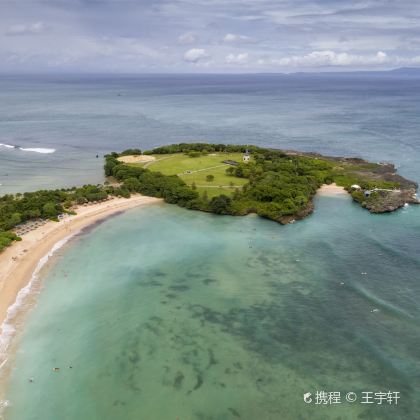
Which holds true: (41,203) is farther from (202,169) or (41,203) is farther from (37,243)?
(202,169)

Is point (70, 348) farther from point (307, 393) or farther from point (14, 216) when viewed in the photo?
point (14, 216)

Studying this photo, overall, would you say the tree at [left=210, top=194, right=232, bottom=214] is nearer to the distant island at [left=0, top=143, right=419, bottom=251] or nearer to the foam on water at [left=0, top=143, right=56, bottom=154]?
the distant island at [left=0, top=143, right=419, bottom=251]

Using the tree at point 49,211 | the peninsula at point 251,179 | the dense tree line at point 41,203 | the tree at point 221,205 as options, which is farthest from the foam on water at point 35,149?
the tree at point 221,205

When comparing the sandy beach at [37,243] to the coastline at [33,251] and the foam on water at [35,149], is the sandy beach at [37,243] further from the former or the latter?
the foam on water at [35,149]

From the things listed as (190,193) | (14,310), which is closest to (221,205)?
(190,193)

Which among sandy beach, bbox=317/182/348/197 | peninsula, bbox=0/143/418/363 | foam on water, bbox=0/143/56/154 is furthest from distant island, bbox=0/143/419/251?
foam on water, bbox=0/143/56/154

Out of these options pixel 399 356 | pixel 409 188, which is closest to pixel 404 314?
pixel 399 356

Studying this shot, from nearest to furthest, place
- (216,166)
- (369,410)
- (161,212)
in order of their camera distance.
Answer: (369,410)
(161,212)
(216,166)
